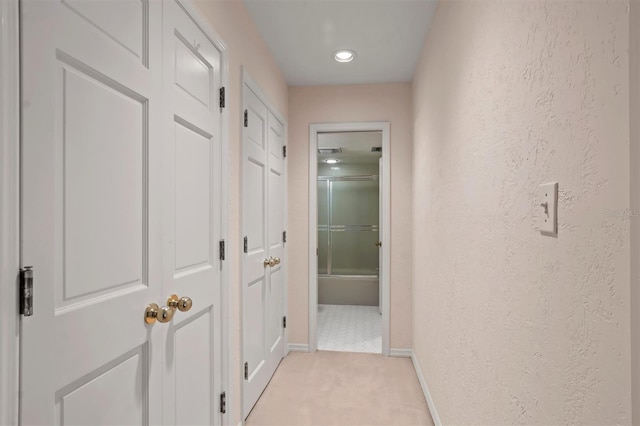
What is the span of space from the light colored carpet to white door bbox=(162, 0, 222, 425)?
759 millimetres

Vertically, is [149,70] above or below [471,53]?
below

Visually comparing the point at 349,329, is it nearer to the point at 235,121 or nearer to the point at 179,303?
the point at 235,121

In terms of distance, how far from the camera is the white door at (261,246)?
212 cm

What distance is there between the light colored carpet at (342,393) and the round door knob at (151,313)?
133 centimetres

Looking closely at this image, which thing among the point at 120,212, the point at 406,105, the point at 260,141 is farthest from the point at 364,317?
the point at 120,212

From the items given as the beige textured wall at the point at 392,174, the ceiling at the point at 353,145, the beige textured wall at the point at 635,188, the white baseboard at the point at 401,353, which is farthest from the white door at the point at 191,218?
the ceiling at the point at 353,145

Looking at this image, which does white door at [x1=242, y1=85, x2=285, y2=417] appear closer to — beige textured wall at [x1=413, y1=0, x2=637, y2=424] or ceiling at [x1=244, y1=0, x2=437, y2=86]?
ceiling at [x1=244, y1=0, x2=437, y2=86]

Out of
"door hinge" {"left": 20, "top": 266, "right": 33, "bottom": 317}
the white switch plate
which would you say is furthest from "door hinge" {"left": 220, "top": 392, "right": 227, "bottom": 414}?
the white switch plate

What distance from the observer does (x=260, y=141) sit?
2.38m

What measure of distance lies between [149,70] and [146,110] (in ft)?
0.43

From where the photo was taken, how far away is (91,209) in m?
0.90

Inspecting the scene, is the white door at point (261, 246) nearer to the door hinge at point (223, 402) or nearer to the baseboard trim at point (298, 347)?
the baseboard trim at point (298, 347)

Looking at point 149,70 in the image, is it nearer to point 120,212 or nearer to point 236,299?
point 120,212

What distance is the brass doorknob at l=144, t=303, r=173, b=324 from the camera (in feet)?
3.65
